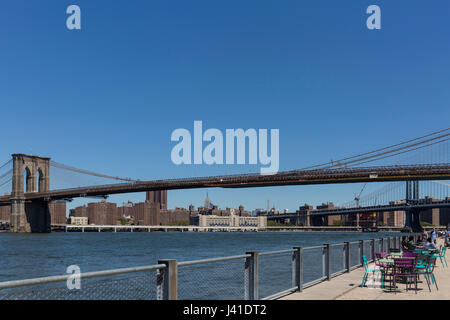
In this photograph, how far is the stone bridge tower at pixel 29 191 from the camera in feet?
298

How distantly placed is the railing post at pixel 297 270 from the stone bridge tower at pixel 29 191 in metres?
87.6

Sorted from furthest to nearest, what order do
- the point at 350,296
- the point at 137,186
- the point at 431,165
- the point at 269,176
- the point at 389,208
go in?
1. the point at 389,208
2. the point at 137,186
3. the point at 269,176
4. the point at 431,165
5. the point at 350,296

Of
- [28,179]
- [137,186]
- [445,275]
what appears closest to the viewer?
[445,275]

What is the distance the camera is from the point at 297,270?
10.1 metres

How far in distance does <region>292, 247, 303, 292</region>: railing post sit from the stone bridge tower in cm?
8756

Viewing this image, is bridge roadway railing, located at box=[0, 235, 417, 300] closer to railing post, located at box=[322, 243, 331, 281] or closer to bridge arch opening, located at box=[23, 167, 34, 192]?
railing post, located at box=[322, 243, 331, 281]

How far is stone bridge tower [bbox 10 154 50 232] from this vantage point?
9069 cm
